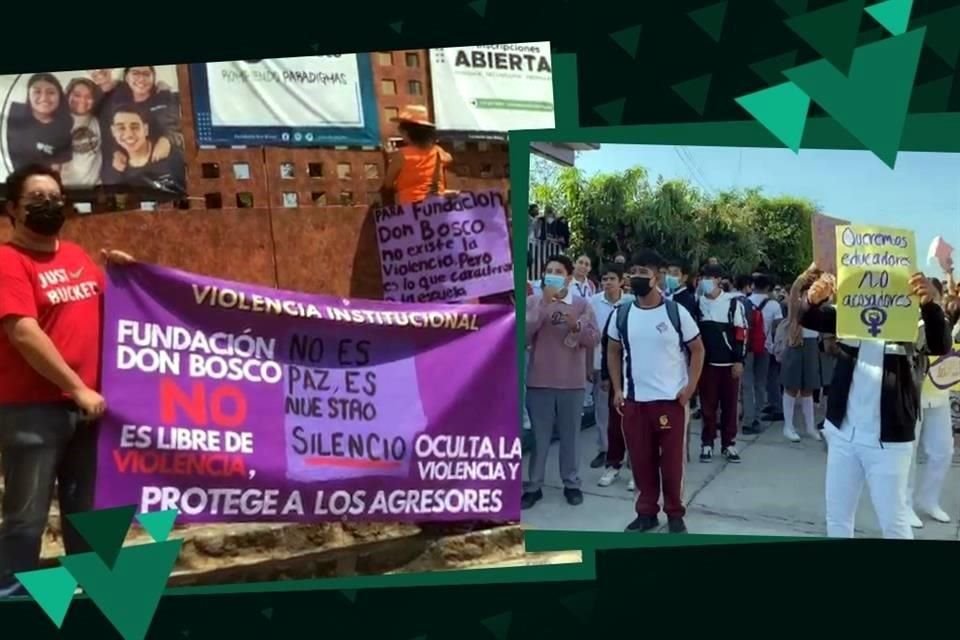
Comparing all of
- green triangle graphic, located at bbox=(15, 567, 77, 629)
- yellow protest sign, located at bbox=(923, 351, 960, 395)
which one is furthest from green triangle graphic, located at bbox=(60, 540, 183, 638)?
yellow protest sign, located at bbox=(923, 351, 960, 395)

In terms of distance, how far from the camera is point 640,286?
5.03m

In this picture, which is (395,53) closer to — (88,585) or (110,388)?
(110,388)

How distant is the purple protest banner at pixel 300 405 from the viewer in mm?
4406

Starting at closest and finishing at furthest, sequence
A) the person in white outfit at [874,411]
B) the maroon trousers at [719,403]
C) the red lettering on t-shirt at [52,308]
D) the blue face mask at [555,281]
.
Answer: the red lettering on t-shirt at [52,308] < the person in white outfit at [874,411] < the blue face mask at [555,281] < the maroon trousers at [719,403]

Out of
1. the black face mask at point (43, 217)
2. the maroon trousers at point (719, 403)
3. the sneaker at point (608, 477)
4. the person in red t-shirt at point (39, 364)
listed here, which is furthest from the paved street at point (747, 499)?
the black face mask at point (43, 217)

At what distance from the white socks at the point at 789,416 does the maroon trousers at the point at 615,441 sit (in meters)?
0.92

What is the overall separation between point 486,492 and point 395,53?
2381 millimetres

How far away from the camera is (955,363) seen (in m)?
5.37

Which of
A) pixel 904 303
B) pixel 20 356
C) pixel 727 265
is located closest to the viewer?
pixel 20 356

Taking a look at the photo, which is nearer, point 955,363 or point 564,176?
point 564,176

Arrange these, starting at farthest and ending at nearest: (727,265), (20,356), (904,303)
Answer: (727,265) < (904,303) < (20,356)

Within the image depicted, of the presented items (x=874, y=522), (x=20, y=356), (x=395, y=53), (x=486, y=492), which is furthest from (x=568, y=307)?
(x=20, y=356)

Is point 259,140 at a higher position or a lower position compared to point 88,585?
higher

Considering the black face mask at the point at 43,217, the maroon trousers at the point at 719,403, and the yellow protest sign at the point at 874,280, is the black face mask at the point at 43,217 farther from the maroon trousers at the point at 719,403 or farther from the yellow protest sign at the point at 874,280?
the yellow protest sign at the point at 874,280
